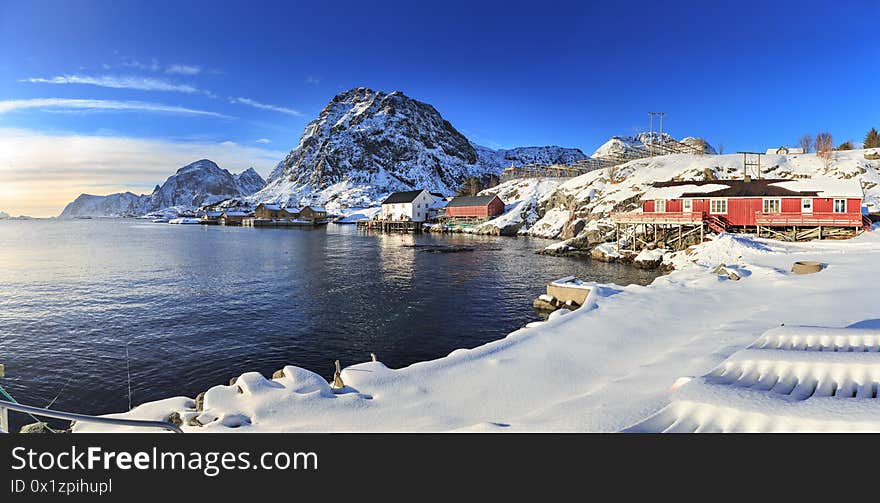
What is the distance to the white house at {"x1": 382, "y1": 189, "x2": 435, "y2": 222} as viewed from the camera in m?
127

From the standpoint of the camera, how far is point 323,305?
1156 inches

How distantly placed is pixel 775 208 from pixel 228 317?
5157cm

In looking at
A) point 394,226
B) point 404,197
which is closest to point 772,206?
point 394,226

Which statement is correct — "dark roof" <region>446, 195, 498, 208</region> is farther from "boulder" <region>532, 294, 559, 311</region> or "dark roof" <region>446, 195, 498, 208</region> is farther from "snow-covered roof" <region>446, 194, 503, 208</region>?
"boulder" <region>532, 294, 559, 311</region>

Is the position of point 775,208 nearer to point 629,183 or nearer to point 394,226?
point 629,183

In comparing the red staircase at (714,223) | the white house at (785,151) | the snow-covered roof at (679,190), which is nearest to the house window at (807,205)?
the snow-covered roof at (679,190)

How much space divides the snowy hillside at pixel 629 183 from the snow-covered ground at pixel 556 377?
4159cm

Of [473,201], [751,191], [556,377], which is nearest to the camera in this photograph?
[556,377]

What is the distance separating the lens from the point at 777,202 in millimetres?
46781

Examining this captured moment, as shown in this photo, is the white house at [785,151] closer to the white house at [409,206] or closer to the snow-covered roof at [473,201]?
the snow-covered roof at [473,201]

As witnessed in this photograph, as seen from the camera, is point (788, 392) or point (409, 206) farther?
point (409, 206)

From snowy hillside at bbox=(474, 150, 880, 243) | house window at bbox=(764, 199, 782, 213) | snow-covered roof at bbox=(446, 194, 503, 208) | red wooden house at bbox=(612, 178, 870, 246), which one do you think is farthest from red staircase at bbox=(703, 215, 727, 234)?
snow-covered roof at bbox=(446, 194, 503, 208)
